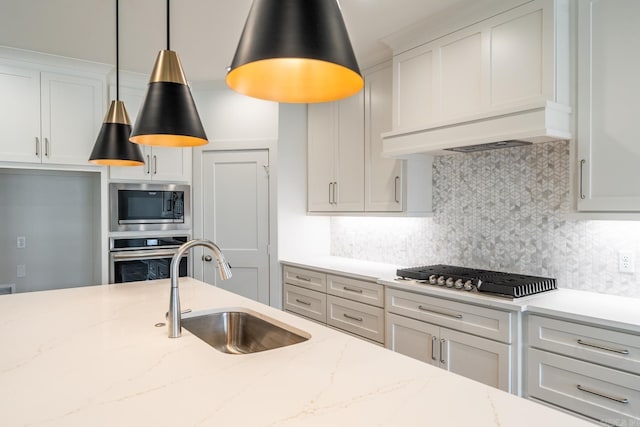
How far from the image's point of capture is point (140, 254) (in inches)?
147

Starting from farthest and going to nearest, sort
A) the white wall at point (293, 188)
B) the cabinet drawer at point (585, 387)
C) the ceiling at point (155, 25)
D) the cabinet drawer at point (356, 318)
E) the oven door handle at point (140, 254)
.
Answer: the white wall at point (293, 188) < the oven door handle at point (140, 254) < the cabinet drawer at point (356, 318) < the ceiling at point (155, 25) < the cabinet drawer at point (585, 387)

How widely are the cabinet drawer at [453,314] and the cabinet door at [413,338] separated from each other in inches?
1.8

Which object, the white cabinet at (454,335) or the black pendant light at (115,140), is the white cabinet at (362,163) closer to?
the white cabinet at (454,335)

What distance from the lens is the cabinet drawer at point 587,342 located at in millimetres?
1742

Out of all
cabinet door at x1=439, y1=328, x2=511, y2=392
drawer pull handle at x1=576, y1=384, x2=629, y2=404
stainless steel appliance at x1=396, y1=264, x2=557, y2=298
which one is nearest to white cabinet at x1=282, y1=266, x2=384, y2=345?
stainless steel appliance at x1=396, y1=264, x2=557, y2=298

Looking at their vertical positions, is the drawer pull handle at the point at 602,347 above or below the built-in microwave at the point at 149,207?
below

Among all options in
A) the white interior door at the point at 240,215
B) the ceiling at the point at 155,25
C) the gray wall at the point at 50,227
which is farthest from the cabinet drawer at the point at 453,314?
the gray wall at the point at 50,227

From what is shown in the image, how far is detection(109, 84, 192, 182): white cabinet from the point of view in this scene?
3.70 m

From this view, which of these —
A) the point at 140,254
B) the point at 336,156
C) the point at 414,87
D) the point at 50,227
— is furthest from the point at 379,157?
the point at 50,227

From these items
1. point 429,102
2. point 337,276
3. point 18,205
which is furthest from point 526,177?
point 18,205

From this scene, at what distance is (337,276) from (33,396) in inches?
94.3

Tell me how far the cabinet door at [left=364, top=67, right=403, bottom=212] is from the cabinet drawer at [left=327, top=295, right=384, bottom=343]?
30.1 inches

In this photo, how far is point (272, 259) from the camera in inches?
154

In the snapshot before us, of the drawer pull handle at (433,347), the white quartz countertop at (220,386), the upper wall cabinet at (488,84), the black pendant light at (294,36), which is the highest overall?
the upper wall cabinet at (488,84)
